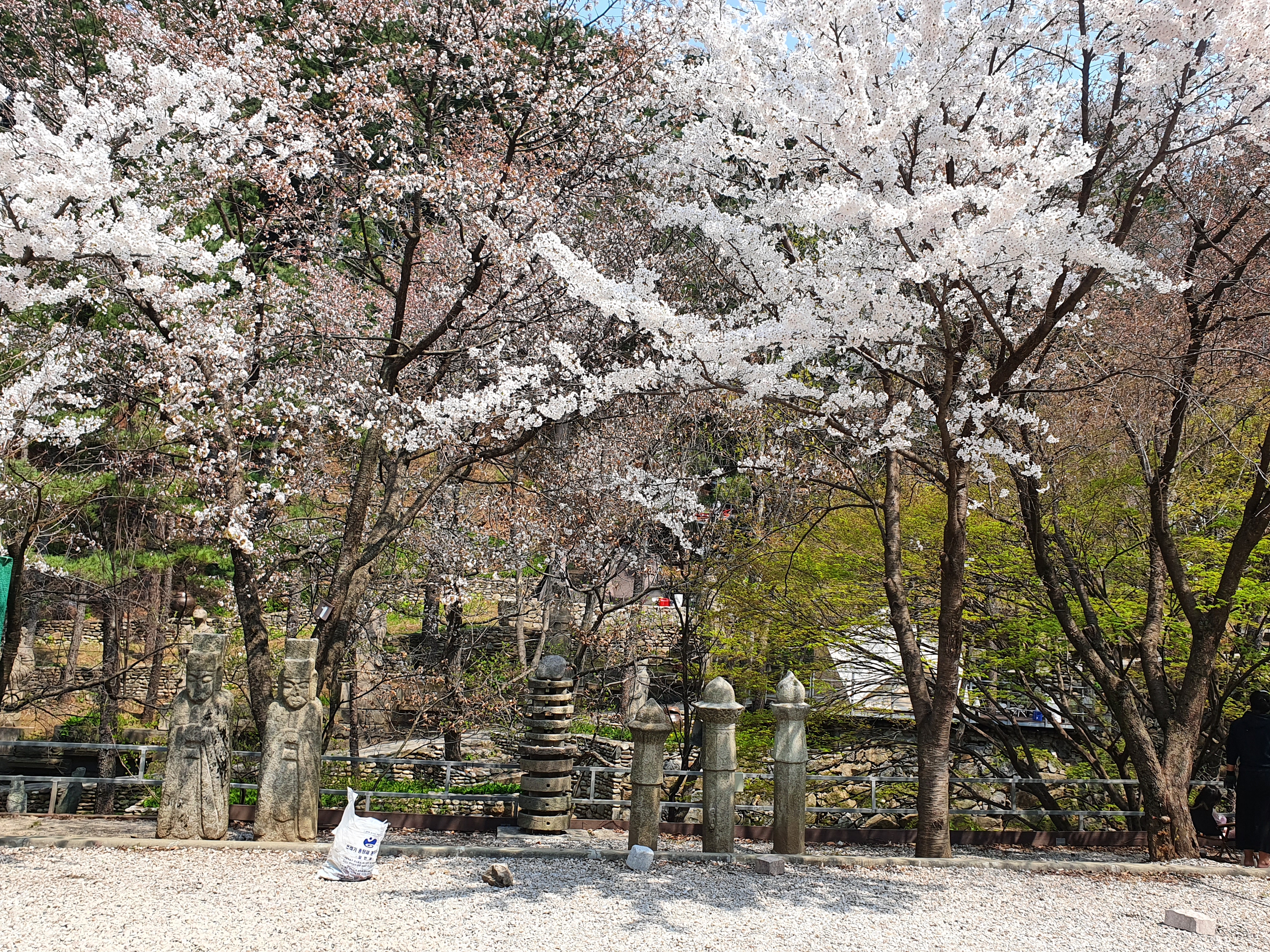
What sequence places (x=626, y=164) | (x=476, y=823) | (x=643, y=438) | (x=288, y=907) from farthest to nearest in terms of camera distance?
(x=643, y=438), (x=626, y=164), (x=476, y=823), (x=288, y=907)

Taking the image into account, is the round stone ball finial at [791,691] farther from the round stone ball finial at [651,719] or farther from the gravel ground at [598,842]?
the gravel ground at [598,842]

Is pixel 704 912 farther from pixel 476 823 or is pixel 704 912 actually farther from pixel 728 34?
pixel 728 34

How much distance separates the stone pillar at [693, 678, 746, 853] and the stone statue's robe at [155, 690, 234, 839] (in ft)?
11.5

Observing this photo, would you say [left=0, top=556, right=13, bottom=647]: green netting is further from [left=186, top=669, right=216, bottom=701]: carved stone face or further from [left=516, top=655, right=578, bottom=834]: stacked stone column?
[left=516, top=655, right=578, bottom=834]: stacked stone column

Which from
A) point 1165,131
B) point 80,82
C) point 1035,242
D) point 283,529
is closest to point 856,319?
point 1035,242

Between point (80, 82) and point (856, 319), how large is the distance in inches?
339

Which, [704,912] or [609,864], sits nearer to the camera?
[704,912]

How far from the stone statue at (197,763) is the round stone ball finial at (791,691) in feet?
13.4

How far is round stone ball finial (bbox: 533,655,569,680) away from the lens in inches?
314

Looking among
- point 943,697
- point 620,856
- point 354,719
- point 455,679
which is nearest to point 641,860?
point 620,856

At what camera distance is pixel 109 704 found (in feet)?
34.2

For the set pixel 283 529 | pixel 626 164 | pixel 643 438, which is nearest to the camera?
pixel 626 164

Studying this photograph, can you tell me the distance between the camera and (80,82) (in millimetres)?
9531

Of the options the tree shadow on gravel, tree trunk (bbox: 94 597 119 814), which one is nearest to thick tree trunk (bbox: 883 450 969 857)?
the tree shadow on gravel
